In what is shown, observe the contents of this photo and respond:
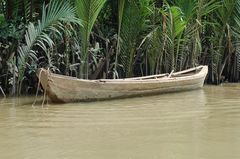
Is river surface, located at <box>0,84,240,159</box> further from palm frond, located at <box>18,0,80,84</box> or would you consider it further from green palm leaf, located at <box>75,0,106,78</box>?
green palm leaf, located at <box>75,0,106,78</box>

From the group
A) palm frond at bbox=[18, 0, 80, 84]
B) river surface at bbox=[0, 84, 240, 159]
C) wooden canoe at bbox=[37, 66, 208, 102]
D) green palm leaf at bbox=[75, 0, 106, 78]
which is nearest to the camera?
river surface at bbox=[0, 84, 240, 159]

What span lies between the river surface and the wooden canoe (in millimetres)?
189

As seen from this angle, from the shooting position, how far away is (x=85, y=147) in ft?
15.6

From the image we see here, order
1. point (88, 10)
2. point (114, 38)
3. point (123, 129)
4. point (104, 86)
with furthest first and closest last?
point (114, 38), point (88, 10), point (104, 86), point (123, 129)

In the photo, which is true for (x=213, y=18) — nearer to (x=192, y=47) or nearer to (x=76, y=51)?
(x=192, y=47)

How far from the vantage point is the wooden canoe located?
25.5 feet

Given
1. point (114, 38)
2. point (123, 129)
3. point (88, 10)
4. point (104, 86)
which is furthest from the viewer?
point (114, 38)

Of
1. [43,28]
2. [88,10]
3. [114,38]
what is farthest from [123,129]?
[114,38]

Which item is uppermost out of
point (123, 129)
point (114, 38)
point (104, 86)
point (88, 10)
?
point (88, 10)

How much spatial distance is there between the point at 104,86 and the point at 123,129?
2680mm

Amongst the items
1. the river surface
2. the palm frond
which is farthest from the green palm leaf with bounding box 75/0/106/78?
the river surface

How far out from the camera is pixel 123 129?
574cm

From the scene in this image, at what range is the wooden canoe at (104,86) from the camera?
776 centimetres

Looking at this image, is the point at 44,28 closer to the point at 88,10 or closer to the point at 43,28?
the point at 43,28
